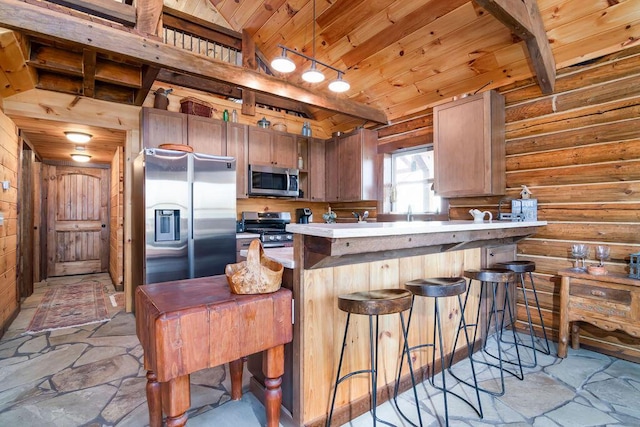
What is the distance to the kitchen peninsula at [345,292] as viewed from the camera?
163cm

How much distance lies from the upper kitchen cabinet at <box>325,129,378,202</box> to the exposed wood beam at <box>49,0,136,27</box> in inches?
114

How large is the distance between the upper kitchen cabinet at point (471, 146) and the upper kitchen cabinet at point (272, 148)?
2096mm

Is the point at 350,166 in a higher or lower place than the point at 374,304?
higher

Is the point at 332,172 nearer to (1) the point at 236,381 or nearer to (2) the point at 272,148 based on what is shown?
(2) the point at 272,148

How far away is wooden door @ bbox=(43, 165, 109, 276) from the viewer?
599 centimetres

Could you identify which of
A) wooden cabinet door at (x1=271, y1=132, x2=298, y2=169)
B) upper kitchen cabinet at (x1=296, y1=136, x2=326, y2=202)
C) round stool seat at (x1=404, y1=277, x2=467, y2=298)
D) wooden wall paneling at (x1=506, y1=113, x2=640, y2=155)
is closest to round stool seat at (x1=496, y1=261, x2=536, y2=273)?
round stool seat at (x1=404, y1=277, x2=467, y2=298)

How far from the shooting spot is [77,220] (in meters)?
6.23

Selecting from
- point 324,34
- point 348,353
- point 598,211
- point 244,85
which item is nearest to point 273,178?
point 244,85

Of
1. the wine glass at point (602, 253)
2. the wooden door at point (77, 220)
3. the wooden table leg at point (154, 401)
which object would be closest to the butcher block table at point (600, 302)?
the wine glass at point (602, 253)

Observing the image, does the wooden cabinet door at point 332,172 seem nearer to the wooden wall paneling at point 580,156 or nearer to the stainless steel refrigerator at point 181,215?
the stainless steel refrigerator at point 181,215

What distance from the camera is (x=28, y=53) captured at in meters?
2.76

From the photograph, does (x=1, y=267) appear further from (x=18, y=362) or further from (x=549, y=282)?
(x=549, y=282)

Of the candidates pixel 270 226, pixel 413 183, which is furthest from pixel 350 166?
pixel 270 226

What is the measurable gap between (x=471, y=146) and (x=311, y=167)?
7.81ft
